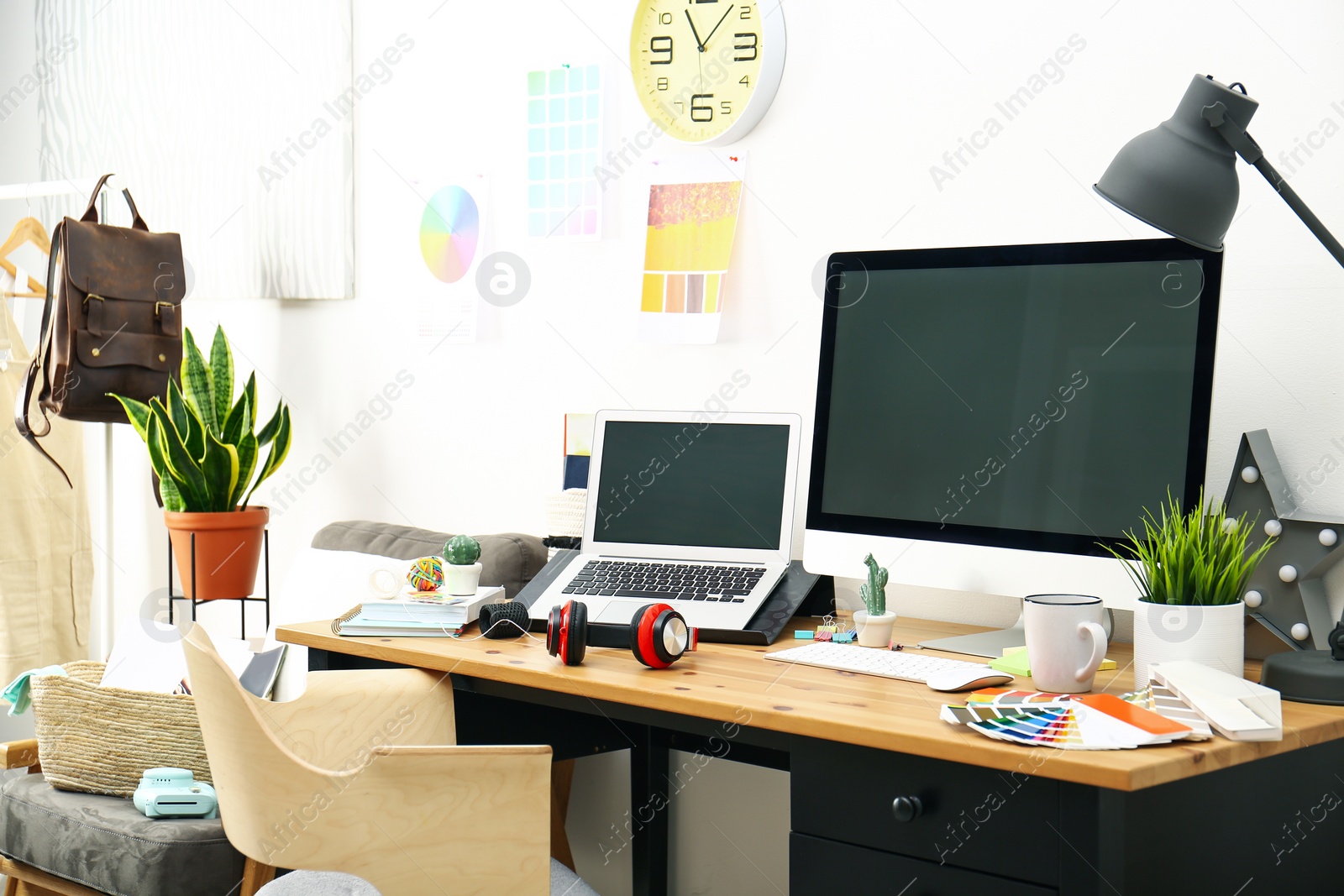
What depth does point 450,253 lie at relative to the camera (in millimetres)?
2553

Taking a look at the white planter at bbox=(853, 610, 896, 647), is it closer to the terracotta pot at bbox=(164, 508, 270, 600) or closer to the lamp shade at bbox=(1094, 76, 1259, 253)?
the lamp shade at bbox=(1094, 76, 1259, 253)

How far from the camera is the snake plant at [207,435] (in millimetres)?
2574

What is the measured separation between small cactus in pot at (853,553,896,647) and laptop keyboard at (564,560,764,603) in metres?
0.19

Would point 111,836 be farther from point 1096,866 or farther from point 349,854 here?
point 1096,866

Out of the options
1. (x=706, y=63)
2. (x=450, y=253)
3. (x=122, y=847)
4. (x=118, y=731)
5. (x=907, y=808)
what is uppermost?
(x=706, y=63)

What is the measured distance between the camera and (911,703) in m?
1.29

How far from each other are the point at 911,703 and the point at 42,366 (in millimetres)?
2206

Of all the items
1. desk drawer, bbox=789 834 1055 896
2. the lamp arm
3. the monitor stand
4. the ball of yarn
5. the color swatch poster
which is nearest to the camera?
desk drawer, bbox=789 834 1055 896

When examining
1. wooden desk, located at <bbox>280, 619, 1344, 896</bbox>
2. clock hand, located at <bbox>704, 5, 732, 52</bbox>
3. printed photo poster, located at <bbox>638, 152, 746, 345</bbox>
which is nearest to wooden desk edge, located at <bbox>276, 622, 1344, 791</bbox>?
wooden desk, located at <bbox>280, 619, 1344, 896</bbox>

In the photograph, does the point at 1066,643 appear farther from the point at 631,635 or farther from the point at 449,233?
the point at 449,233

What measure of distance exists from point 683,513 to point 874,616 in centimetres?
43

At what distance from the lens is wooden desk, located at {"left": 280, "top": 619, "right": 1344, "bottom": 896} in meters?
1.08

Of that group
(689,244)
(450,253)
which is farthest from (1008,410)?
(450,253)

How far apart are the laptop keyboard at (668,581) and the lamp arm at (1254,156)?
2.89ft
